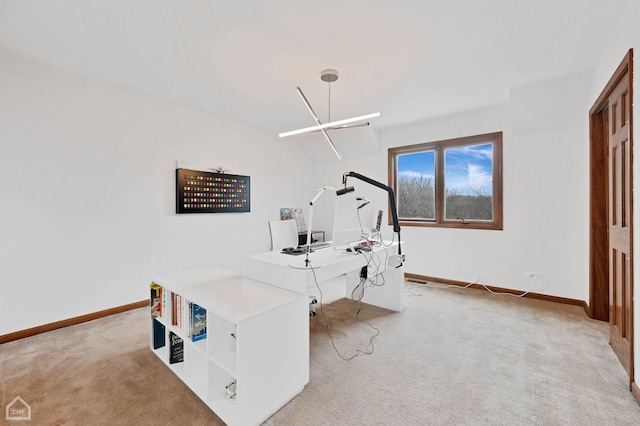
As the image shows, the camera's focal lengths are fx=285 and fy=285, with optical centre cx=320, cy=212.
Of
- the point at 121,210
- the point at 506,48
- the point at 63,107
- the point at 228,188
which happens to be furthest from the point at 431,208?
the point at 63,107

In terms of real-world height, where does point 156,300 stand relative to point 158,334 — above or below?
above

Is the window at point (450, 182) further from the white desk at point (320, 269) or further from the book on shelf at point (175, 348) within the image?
the book on shelf at point (175, 348)

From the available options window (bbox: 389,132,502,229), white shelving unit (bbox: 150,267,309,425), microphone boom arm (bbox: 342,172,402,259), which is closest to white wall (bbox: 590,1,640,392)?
microphone boom arm (bbox: 342,172,402,259)

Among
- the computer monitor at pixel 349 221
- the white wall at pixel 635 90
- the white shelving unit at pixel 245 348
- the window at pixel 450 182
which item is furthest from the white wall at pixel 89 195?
the white wall at pixel 635 90

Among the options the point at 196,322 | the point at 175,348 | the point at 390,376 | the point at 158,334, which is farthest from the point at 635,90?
the point at 158,334

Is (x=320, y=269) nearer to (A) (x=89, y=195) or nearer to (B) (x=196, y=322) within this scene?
(B) (x=196, y=322)

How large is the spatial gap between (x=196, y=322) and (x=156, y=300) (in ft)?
1.87

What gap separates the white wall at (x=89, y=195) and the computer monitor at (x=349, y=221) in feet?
7.40

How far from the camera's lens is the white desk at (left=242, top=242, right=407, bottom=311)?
1962 mm

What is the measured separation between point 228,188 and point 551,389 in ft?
12.8

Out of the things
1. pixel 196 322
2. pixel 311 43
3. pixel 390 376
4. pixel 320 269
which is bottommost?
pixel 390 376

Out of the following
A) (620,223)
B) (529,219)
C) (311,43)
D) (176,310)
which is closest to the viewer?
(176,310)

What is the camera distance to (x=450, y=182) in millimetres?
4172

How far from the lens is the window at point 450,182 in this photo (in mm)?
3811
